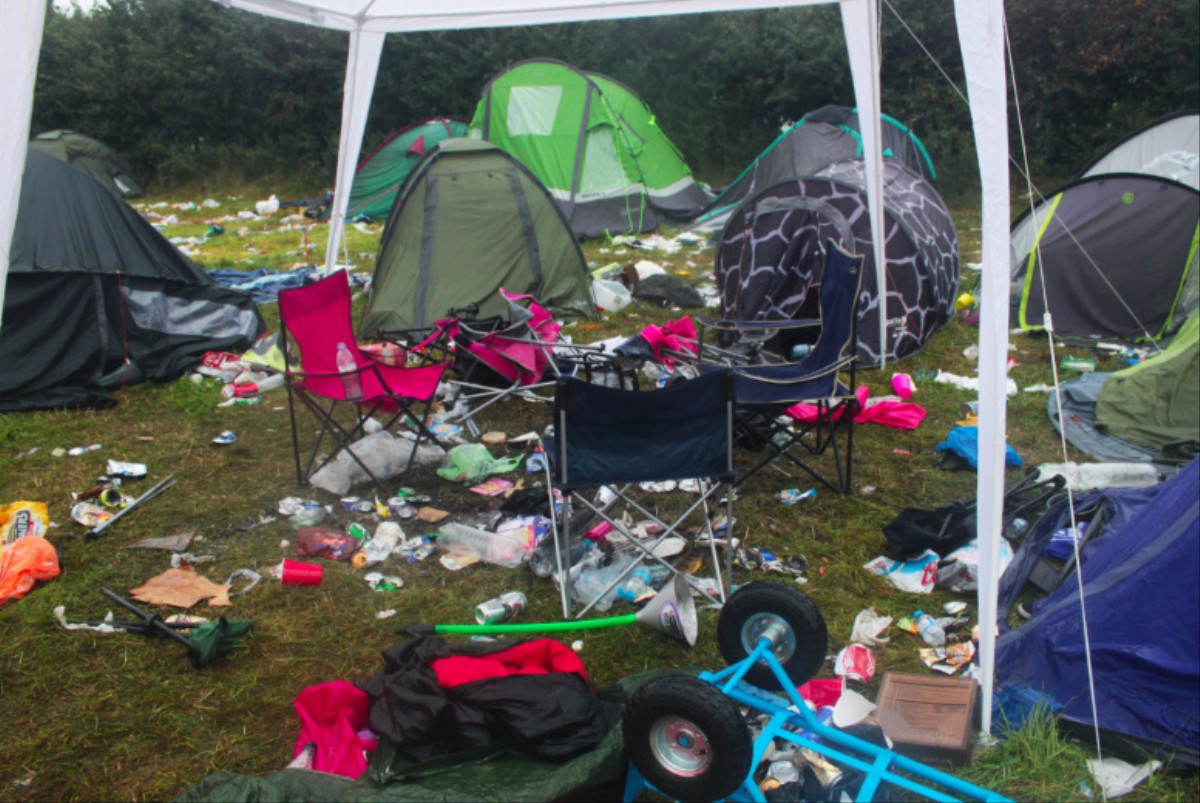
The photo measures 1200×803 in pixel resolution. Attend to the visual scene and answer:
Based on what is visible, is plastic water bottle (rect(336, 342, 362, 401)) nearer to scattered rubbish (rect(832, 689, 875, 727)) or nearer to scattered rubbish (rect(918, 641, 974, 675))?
scattered rubbish (rect(832, 689, 875, 727))

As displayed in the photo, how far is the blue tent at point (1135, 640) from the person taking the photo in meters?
2.32

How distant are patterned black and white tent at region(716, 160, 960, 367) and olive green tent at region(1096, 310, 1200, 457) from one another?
4.50ft

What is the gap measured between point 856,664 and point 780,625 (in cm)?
41

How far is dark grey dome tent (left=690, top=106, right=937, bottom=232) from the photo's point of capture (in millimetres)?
9477

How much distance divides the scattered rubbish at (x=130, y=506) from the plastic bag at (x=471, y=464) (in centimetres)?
127

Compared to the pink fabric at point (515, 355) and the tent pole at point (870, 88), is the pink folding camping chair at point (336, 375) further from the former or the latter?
the tent pole at point (870, 88)

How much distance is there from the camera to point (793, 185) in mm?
6176

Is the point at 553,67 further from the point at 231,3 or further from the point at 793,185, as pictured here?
the point at 231,3

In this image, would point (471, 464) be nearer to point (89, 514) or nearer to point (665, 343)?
point (665, 343)

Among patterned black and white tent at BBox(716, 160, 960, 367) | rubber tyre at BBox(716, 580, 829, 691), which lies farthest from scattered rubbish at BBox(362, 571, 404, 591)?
patterned black and white tent at BBox(716, 160, 960, 367)

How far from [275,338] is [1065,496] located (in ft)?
15.7

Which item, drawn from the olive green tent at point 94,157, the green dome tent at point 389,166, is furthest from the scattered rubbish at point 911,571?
the olive green tent at point 94,157

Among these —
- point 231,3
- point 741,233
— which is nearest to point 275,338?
point 231,3

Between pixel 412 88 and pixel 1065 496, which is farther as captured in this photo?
pixel 412 88
